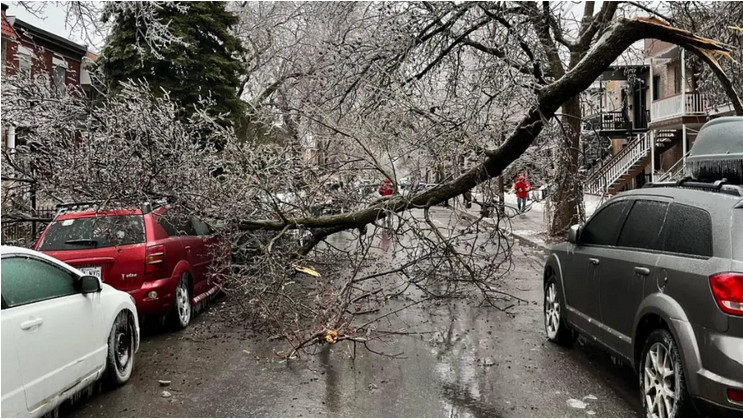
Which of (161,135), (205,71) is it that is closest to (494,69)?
(161,135)

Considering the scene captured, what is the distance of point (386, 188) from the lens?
912 centimetres

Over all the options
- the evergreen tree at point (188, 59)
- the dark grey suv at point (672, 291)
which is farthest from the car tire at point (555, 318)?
the evergreen tree at point (188, 59)

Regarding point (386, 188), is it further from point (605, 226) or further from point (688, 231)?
point (688, 231)

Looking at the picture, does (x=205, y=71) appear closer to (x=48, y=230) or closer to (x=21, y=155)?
(x=21, y=155)

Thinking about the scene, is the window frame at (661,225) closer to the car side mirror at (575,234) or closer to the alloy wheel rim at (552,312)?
the car side mirror at (575,234)

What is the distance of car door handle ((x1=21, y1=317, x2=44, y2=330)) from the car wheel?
1.33 m

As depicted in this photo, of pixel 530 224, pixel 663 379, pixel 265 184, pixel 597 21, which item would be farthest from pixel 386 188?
pixel 530 224

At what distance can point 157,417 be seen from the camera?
4992 millimetres

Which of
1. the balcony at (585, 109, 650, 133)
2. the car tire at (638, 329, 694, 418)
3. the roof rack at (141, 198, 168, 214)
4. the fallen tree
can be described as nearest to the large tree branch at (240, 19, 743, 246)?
the fallen tree

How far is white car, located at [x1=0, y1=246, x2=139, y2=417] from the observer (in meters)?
4.05

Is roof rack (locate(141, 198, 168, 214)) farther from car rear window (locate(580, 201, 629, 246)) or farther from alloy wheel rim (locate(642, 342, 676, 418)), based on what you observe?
alloy wheel rim (locate(642, 342, 676, 418))

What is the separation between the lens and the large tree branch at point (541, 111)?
7008 mm

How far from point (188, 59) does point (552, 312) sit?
13.7 m

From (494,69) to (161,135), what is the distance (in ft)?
15.9
